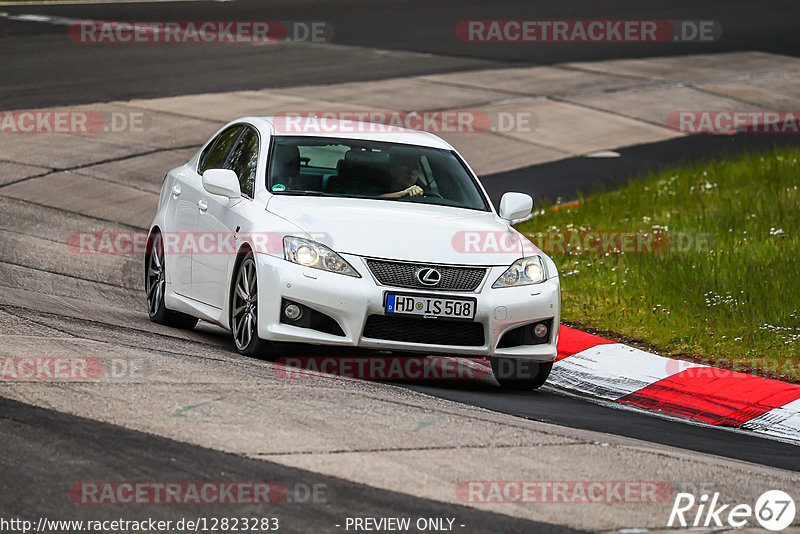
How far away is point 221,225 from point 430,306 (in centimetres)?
178

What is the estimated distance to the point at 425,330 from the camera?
805 centimetres

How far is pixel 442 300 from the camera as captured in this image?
8023mm

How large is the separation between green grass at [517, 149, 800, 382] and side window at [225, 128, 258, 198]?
296 cm

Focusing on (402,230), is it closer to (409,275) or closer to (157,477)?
(409,275)

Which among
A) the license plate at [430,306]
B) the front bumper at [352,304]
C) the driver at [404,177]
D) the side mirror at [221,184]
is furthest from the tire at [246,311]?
the driver at [404,177]

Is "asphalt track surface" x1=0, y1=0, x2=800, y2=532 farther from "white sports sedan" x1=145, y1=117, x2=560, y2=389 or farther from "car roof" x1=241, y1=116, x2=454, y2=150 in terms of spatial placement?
"car roof" x1=241, y1=116, x2=454, y2=150

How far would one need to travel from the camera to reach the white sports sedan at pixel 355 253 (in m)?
8.00

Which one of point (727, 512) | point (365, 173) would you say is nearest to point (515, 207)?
point (365, 173)

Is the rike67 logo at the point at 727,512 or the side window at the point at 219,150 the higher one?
the side window at the point at 219,150

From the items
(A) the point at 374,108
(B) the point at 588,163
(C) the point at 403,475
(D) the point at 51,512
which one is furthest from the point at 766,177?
(D) the point at 51,512

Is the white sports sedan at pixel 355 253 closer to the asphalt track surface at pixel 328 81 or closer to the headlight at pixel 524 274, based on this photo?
the headlight at pixel 524 274

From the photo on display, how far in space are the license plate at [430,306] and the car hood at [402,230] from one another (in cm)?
24

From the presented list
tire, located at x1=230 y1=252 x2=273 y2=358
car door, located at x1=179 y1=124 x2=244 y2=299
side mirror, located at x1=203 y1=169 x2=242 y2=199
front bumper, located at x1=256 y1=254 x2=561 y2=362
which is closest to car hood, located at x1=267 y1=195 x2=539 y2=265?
front bumper, located at x1=256 y1=254 x2=561 y2=362

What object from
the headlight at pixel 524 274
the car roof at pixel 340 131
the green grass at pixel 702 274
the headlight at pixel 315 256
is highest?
the car roof at pixel 340 131
